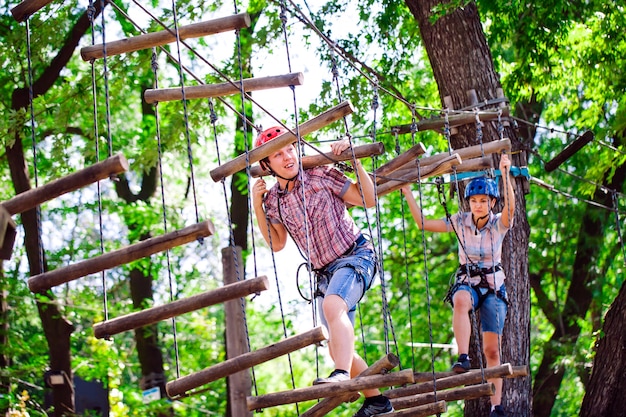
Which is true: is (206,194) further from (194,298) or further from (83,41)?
(194,298)

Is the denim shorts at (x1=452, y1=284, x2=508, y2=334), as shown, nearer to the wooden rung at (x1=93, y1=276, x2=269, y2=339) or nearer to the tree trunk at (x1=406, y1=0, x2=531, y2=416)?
the tree trunk at (x1=406, y1=0, x2=531, y2=416)

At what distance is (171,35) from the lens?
4.11 meters

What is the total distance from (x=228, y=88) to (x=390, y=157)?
19.9 feet

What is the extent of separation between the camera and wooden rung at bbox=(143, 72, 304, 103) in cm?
425

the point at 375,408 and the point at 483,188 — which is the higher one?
the point at 483,188

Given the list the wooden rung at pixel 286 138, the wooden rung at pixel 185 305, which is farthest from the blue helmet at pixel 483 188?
the wooden rung at pixel 185 305

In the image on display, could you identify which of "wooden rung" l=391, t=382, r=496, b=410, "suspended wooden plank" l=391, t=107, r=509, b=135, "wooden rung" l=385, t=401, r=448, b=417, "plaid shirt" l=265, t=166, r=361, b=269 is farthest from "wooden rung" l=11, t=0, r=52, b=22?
"suspended wooden plank" l=391, t=107, r=509, b=135

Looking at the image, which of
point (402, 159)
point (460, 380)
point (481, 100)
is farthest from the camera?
point (481, 100)

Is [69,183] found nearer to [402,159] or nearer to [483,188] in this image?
[402,159]

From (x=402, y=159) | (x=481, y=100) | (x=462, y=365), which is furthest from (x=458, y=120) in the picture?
(x=462, y=365)

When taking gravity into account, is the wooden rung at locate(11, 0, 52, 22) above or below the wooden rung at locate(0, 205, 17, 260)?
above

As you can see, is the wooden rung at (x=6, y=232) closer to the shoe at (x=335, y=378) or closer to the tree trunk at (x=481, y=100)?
the shoe at (x=335, y=378)

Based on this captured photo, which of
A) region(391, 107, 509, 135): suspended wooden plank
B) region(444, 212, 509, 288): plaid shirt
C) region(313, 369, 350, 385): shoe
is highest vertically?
region(391, 107, 509, 135): suspended wooden plank

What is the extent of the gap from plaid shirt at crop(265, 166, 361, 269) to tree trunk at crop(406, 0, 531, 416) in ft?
6.74
